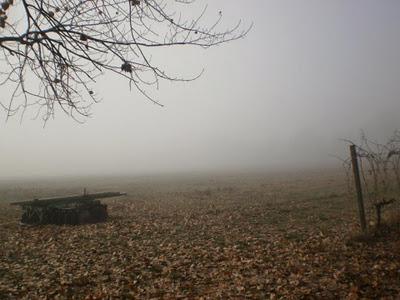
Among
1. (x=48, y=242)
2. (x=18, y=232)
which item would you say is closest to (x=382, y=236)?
(x=48, y=242)

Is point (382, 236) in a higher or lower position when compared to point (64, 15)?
lower

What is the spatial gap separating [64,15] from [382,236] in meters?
9.56

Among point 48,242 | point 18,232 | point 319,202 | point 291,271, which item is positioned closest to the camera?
point 291,271

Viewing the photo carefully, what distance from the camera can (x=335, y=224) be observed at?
1304cm

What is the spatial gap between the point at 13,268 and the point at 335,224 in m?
10.6

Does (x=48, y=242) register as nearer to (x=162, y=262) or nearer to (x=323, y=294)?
(x=162, y=262)

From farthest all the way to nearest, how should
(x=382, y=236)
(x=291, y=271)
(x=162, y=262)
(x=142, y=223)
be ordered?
(x=142, y=223), (x=382, y=236), (x=162, y=262), (x=291, y=271)

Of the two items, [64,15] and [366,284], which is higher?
[64,15]

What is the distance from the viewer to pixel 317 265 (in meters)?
8.02

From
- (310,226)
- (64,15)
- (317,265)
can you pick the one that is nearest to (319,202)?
(310,226)

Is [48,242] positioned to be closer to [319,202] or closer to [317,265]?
[317,265]

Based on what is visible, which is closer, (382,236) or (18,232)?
(382,236)

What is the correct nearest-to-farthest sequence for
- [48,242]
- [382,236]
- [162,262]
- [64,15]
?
[64,15] → [162,262] → [382,236] → [48,242]

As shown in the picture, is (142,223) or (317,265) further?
(142,223)
